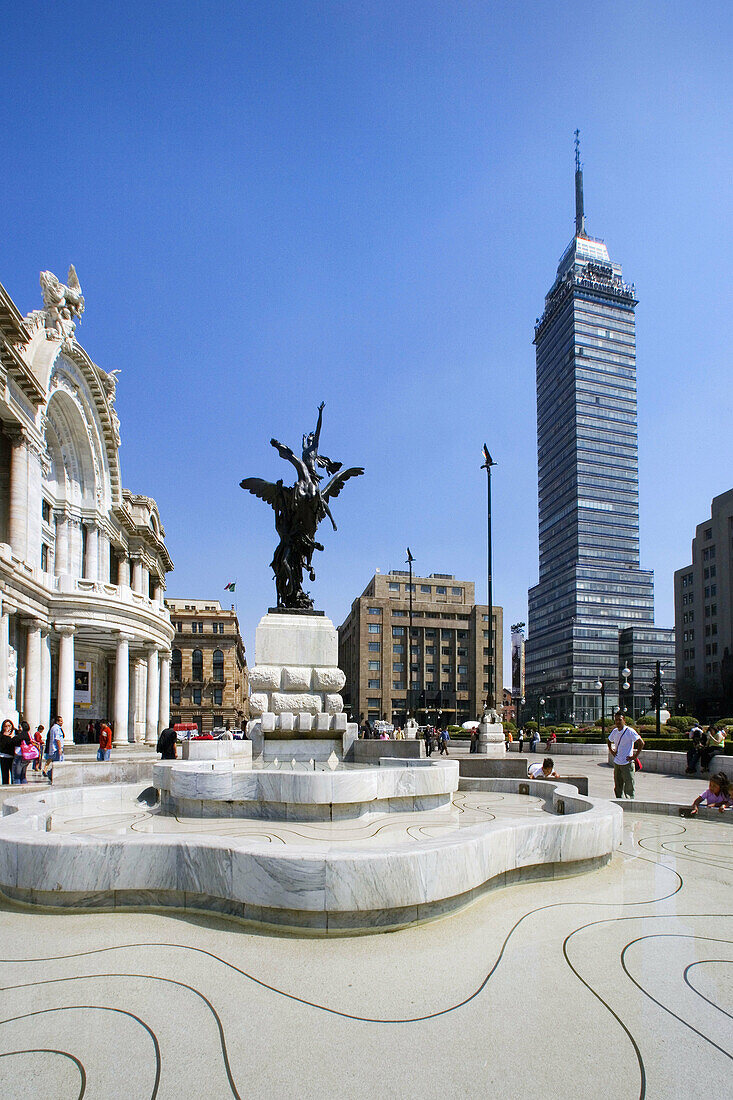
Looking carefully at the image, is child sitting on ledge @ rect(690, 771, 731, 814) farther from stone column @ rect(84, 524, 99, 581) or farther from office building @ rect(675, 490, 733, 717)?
office building @ rect(675, 490, 733, 717)

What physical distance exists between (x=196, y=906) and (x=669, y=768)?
21.3 m

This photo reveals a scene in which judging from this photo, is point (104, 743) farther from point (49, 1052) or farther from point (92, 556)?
point (92, 556)

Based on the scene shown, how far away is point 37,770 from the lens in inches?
750

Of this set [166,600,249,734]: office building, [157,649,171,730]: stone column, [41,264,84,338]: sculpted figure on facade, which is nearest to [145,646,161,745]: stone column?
[157,649,171,730]: stone column

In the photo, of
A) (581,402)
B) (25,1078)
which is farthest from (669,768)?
(581,402)

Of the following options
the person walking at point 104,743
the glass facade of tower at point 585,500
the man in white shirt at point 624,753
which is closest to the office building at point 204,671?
the person walking at point 104,743

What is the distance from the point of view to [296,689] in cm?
1243

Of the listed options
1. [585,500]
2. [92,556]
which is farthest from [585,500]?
[92,556]

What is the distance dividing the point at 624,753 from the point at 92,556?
128 ft

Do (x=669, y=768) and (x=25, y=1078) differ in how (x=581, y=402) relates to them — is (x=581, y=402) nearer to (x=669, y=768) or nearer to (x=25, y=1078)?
(x=669, y=768)

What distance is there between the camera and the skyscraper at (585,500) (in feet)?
442

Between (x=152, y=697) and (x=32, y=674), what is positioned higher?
(x=32, y=674)

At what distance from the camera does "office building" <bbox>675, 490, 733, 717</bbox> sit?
7456 centimetres

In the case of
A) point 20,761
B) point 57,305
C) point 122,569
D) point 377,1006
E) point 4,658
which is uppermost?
point 57,305
